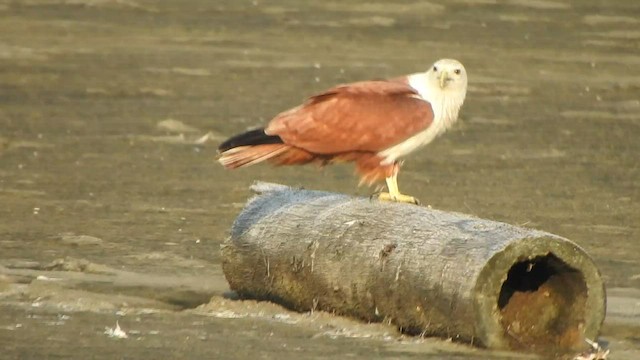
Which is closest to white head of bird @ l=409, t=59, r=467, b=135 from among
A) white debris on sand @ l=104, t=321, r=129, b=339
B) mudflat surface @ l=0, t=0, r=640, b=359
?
mudflat surface @ l=0, t=0, r=640, b=359

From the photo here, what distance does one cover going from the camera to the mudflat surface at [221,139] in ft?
28.0

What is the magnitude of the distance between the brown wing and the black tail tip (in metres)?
0.04

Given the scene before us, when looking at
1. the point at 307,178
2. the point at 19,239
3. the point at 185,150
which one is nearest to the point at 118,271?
the point at 19,239

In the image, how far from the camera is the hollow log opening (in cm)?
826

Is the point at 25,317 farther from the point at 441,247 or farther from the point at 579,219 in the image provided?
the point at 579,219

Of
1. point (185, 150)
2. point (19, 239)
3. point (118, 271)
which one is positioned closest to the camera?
point (118, 271)

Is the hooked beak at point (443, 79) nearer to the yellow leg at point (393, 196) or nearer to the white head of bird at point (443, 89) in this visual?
the white head of bird at point (443, 89)

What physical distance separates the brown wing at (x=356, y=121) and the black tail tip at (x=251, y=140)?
0.11ft

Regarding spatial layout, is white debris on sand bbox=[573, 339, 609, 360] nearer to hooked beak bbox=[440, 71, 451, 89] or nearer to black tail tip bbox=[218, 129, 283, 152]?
hooked beak bbox=[440, 71, 451, 89]

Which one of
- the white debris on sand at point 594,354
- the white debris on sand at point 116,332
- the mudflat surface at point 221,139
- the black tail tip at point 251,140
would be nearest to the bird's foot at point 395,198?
the black tail tip at point 251,140

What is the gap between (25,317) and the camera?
8.42 m

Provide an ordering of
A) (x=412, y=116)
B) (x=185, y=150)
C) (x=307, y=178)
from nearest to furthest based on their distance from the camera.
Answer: (x=412, y=116) < (x=307, y=178) < (x=185, y=150)

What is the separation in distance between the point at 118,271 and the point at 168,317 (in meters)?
1.55

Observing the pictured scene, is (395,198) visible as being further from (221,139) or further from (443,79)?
(221,139)
